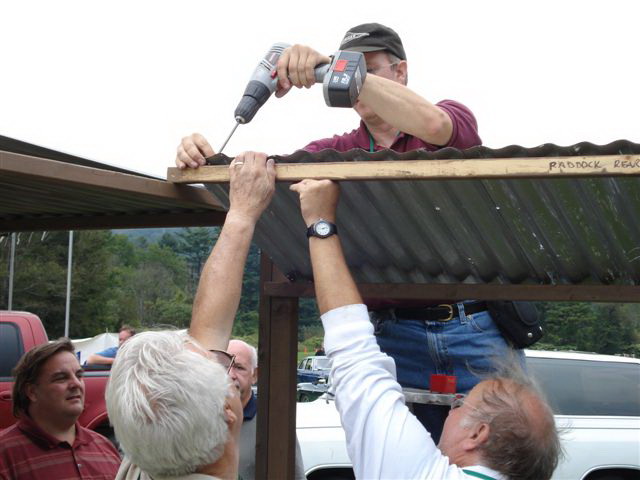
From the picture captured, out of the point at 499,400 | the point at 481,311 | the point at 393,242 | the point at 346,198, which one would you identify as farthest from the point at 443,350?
the point at 499,400

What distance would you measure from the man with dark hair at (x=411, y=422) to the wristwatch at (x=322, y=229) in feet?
0.47

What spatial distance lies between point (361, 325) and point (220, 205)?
1226 mm

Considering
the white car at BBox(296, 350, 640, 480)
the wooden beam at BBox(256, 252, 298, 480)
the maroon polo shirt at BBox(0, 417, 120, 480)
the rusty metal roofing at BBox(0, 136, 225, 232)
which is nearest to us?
the rusty metal roofing at BBox(0, 136, 225, 232)

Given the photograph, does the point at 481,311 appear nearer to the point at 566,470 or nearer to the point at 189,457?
the point at 189,457

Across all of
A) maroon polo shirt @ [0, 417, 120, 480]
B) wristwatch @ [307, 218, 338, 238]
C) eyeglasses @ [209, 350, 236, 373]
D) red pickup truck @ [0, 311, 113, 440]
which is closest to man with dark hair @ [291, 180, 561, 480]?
wristwatch @ [307, 218, 338, 238]

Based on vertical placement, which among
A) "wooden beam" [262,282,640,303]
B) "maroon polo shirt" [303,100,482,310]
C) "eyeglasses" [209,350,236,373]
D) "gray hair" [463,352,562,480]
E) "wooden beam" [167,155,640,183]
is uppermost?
"maroon polo shirt" [303,100,482,310]

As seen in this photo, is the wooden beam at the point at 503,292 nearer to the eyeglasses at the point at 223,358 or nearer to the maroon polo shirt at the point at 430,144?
the maroon polo shirt at the point at 430,144

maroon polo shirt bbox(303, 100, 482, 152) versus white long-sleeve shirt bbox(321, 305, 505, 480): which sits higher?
maroon polo shirt bbox(303, 100, 482, 152)

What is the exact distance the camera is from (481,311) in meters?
3.32

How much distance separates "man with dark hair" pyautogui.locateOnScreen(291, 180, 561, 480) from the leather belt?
40.2 inches

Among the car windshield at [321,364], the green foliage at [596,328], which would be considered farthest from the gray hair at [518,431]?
the green foliage at [596,328]

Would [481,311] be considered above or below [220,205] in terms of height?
below

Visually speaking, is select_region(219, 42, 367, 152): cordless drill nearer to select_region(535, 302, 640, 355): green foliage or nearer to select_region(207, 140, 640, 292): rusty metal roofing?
select_region(207, 140, 640, 292): rusty metal roofing

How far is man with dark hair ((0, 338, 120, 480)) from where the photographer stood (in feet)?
13.2
